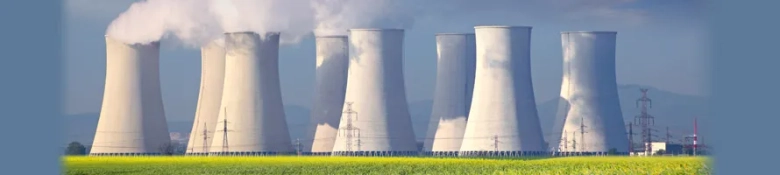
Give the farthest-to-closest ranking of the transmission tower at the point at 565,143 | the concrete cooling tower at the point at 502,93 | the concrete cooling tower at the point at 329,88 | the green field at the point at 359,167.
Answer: the concrete cooling tower at the point at 329,88
the transmission tower at the point at 565,143
the concrete cooling tower at the point at 502,93
the green field at the point at 359,167

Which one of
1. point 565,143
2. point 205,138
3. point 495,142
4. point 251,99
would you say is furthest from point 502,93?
point 205,138

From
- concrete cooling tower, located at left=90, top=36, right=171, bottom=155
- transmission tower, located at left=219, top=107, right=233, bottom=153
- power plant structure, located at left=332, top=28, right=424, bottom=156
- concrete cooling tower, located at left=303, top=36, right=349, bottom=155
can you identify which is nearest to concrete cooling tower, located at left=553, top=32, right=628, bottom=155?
power plant structure, located at left=332, top=28, right=424, bottom=156

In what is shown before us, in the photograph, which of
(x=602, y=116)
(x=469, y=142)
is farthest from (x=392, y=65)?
(x=602, y=116)

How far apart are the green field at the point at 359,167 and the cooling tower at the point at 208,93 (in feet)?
19.1

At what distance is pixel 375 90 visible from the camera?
33906 mm

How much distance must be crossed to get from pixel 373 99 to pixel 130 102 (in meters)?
4.39

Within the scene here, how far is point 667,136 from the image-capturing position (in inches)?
1626

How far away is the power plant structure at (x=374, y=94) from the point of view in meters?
33.7

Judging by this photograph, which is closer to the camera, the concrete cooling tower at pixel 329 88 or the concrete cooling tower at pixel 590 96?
the concrete cooling tower at pixel 590 96

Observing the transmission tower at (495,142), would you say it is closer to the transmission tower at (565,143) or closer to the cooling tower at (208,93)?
the transmission tower at (565,143)

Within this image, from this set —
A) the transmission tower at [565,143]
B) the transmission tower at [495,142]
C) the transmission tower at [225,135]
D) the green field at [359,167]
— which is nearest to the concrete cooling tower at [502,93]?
the transmission tower at [495,142]

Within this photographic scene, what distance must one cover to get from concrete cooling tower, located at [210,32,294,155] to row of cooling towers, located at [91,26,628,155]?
0.06 ft

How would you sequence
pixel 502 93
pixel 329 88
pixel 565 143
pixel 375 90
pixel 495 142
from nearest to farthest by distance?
pixel 502 93
pixel 495 142
pixel 375 90
pixel 565 143
pixel 329 88

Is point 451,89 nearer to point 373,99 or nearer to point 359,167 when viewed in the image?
point 373,99
